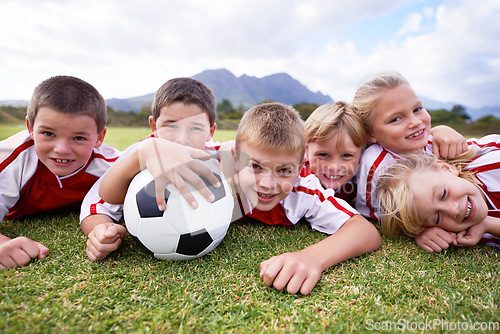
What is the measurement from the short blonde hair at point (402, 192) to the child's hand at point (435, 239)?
9 centimetres

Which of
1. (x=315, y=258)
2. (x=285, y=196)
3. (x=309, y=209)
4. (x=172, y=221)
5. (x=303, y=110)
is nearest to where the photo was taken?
(x=172, y=221)

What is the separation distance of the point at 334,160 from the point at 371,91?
31.2 inches

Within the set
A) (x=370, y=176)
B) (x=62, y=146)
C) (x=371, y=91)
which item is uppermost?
(x=371, y=91)

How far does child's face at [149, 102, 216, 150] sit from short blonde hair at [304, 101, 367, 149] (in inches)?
43.8

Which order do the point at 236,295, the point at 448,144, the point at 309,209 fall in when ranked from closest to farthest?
the point at 236,295
the point at 309,209
the point at 448,144

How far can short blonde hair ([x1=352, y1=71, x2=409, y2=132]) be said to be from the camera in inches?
116

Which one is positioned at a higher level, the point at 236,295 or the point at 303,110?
the point at 303,110

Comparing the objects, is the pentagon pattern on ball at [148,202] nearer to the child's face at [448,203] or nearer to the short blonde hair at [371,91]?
the child's face at [448,203]

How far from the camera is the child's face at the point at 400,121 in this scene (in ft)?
9.39

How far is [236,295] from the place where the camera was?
1.59 metres

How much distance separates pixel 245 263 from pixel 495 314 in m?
1.31

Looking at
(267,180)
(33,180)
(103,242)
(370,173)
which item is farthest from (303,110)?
(33,180)

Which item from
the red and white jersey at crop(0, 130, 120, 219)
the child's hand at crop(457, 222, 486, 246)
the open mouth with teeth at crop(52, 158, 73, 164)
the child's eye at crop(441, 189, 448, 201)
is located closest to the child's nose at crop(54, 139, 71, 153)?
the open mouth with teeth at crop(52, 158, 73, 164)

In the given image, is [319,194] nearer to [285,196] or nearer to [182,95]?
[285,196]
